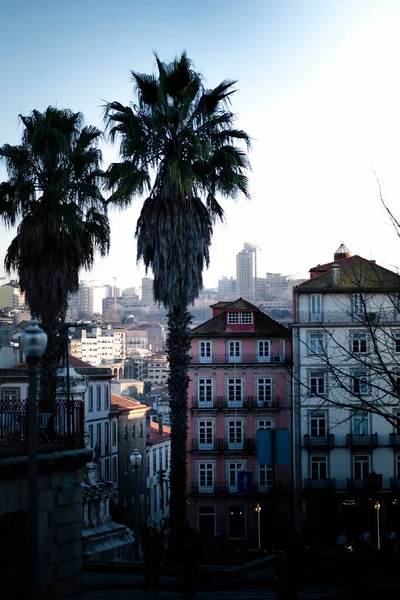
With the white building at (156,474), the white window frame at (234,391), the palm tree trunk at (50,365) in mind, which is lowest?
the white building at (156,474)

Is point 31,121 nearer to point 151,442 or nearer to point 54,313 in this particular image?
point 54,313

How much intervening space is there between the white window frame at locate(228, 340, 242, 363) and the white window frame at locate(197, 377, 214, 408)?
1809mm

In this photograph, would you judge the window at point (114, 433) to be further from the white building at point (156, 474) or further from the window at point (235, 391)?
the window at point (235, 391)

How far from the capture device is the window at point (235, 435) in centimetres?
6103

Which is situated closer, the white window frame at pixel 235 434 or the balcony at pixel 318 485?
the balcony at pixel 318 485

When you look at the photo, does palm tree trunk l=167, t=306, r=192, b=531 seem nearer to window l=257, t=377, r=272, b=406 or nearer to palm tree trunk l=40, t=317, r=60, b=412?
palm tree trunk l=40, t=317, r=60, b=412

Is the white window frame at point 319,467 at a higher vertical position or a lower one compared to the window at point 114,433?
lower

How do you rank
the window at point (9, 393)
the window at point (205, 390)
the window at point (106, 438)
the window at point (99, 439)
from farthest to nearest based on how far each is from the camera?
1. the window at point (106, 438)
2. the window at point (99, 439)
3. the window at point (205, 390)
4. the window at point (9, 393)

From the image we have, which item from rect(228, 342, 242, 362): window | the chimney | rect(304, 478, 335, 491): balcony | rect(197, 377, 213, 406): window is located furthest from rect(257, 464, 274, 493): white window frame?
the chimney

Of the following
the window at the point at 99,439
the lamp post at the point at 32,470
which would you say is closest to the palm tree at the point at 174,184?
the lamp post at the point at 32,470

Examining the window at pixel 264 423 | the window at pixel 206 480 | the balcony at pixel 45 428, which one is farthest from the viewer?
the window at pixel 264 423

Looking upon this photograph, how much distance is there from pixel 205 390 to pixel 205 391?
0.06 meters

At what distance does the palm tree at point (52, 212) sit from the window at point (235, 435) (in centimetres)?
3277

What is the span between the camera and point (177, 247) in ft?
94.5
